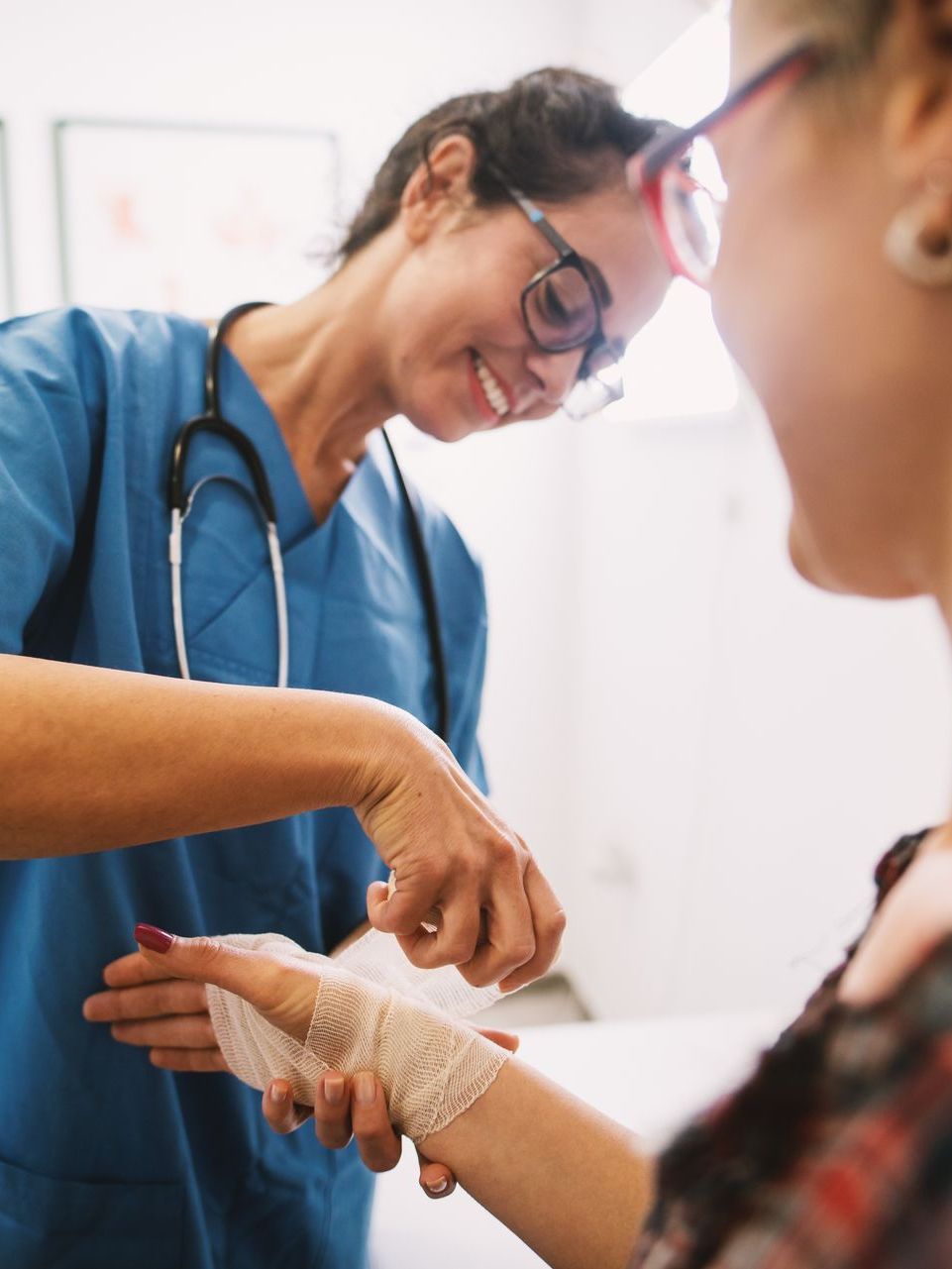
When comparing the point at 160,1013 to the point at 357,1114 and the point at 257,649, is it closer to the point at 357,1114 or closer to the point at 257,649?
the point at 357,1114

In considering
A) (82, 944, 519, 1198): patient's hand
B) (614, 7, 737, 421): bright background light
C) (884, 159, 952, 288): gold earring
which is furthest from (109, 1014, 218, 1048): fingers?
(614, 7, 737, 421): bright background light

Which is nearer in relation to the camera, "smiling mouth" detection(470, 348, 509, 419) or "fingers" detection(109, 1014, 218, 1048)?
"fingers" detection(109, 1014, 218, 1048)

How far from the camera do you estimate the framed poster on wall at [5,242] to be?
2324 millimetres

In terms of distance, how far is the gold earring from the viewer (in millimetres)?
340

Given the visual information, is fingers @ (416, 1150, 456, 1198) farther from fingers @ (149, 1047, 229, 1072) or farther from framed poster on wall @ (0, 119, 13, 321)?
framed poster on wall @ (0, 119, 13, 321)

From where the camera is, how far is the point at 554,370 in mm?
1046

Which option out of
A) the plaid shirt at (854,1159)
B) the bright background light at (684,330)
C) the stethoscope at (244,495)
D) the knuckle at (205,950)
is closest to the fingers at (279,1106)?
the knuckle at (205,950)

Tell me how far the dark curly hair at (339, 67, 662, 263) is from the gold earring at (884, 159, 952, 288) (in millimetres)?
685

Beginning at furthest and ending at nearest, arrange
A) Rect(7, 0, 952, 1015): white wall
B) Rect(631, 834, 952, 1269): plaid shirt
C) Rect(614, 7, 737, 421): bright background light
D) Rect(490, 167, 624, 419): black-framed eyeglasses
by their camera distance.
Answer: Rect(614, 7, 737, 421): bright background light < Rect(7, 0, 952, 1015): white wall < Rect(490, 167, 624, 419): black-framed eyeglasses < Rect(631, 834, 952, 1269): plaid shirt

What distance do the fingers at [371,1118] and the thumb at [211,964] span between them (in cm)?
10

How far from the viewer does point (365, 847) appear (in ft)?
3.35

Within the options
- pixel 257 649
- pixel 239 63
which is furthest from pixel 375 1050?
pixel 239 63

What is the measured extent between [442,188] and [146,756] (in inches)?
26.7

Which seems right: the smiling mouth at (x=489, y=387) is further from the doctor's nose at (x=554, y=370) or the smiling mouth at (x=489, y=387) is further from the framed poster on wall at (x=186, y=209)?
the framed poster on wall at (x=186, y=209)
